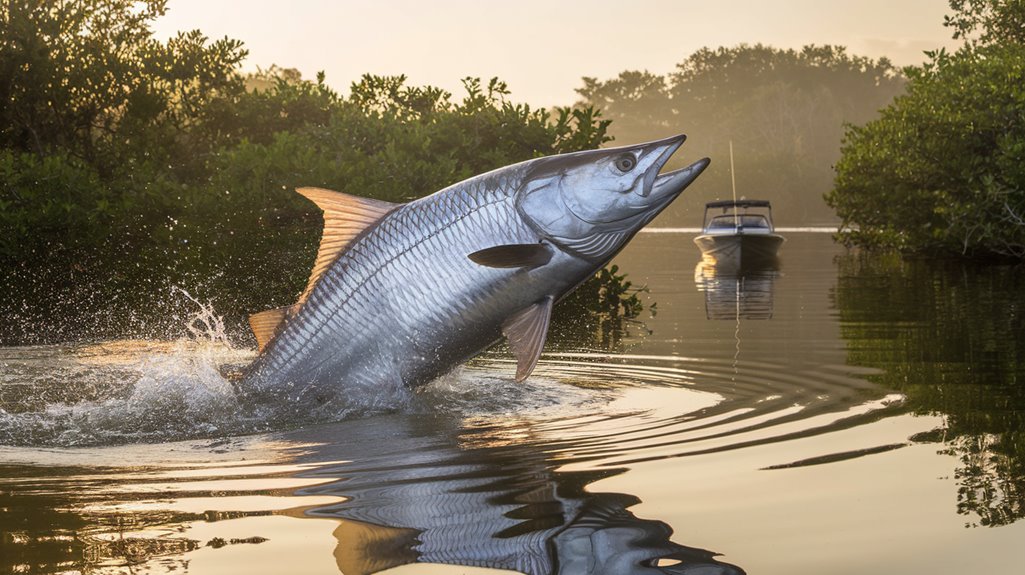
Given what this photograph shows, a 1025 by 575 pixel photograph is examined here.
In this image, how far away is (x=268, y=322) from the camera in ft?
27.9


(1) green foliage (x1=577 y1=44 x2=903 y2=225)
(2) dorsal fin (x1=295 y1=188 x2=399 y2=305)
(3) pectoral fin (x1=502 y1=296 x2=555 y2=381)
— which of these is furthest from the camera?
(1) green foliage (x1=577 y1=44 x2=903 y2=225)

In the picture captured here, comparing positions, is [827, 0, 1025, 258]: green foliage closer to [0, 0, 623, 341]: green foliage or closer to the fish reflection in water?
[0, 0, 623, 341]: green foliage

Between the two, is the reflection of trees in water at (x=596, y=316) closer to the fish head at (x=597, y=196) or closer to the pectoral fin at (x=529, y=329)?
the pectoral fin at (x=529, y=329)

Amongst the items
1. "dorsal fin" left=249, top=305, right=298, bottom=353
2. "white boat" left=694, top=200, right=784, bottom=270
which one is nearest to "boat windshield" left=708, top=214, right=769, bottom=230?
"white boat" left=694, top=200, right=784, bottom=270

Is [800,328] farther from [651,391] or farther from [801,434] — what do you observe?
[801,434]

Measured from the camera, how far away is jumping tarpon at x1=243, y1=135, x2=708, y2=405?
7.61 m

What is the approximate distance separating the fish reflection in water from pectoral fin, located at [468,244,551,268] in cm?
107

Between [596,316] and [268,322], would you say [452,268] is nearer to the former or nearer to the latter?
[268,322]

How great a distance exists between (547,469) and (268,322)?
2835 millimetres

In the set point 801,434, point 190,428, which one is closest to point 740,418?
point 801,434

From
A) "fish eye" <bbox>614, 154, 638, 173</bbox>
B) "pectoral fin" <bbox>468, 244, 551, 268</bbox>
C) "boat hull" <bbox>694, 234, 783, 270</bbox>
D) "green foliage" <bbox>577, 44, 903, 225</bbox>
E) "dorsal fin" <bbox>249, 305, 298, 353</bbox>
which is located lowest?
"dorsal fin" <bbox>249, 305, 298, 353</bbox>

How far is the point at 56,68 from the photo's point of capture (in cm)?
2219

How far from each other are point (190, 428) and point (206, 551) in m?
3.52

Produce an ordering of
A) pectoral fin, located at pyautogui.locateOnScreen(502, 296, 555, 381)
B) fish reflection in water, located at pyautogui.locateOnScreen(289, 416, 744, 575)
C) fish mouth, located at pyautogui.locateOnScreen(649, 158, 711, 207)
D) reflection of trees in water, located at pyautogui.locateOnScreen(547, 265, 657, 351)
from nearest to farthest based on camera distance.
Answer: fish reflection in water, located at pyautogui.locateOnScreen(289, 416, 744, 575) → fish mouth, located at pyautogui.locateOnScreen(649, 158, 711, 207) → pectoral fin, located at pyautogui.locateOnScreen(502, 296, 555, 381) → reflection of trees in water, located at pyautogui.locateOnScreen(547, 265, 657, 351)
